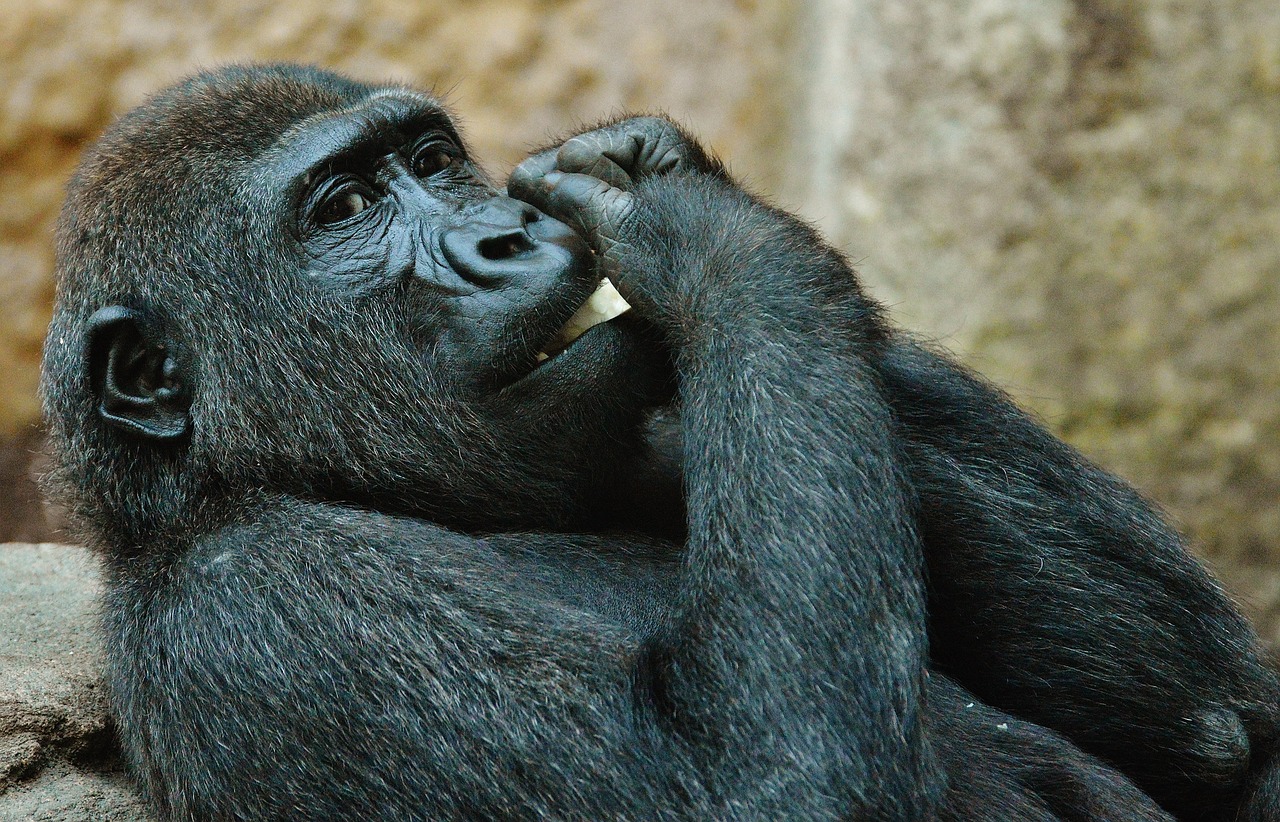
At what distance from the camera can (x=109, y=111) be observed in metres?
6.73

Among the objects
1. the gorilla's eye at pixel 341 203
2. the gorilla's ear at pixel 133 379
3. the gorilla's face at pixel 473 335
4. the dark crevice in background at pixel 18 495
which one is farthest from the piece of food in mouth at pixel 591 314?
the dark crevice in background at pixel 18 495

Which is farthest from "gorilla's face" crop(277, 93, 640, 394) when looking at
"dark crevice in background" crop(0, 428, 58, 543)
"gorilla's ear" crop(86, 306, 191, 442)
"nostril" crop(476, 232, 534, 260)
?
"dark crevice in background" crop(0, 428, 58, 543)

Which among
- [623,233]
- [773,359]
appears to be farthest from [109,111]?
[773,359]

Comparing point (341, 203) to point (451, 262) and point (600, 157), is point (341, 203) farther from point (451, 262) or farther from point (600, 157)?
point (600, 157)

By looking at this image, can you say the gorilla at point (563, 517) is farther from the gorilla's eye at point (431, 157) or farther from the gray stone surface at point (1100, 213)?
the gray stone surface at point (1100, 213)

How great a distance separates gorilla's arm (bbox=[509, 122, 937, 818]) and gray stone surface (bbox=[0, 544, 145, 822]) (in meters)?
1.64

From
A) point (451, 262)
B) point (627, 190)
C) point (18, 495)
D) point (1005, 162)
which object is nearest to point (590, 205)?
point (627, 190)

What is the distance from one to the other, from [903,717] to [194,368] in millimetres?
1808

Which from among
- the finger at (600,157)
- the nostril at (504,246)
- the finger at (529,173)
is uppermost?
the finger at (600,157)

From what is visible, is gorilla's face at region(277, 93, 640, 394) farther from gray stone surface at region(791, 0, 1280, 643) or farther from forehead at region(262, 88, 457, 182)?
gray stone surface at region(791, 0, 1280, 643)

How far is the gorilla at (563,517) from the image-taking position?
2.62 metres

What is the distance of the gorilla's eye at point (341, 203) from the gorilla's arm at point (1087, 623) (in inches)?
54.3

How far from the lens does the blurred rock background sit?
648cm

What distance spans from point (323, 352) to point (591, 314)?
0.65 meters
